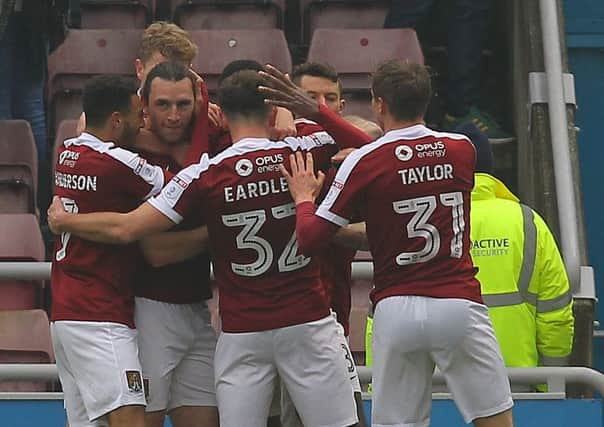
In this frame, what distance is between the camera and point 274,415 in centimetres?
667

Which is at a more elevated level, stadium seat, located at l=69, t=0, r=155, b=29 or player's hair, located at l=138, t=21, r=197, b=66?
stadium seat, located at l=69, t=0, r=155, b=29

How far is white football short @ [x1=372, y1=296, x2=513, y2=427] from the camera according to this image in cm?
615

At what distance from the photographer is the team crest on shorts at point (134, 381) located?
6.29m

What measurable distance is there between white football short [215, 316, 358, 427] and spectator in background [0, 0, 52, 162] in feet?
11.9

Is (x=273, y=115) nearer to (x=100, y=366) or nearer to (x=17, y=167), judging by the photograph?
(x=100, y=366)

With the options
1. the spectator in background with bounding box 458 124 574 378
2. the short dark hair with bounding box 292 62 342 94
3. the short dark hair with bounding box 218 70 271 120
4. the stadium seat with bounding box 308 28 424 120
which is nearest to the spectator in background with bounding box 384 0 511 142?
the stadium seat with bounding box 308 28 424 120

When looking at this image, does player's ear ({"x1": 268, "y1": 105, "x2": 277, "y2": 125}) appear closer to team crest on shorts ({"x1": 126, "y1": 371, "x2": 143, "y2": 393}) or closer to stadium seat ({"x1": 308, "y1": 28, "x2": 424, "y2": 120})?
team crest on shorts ({"x1": 126, "y1": 371, "x2": 143, "y2": 393})

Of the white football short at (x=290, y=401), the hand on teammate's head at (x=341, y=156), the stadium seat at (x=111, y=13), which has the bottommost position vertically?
the white football short at (x=290, y=401)

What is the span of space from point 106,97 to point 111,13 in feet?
13.3

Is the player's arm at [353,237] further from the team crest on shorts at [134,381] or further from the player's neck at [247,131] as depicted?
the team crest on shorts at [134,381]

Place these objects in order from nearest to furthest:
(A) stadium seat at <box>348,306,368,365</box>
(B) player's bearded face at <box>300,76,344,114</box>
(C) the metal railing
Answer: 1. (C) the metal railing
2. (B) player's bearded face at <box>300,76,344,114</box>
3. (A) stadium seat at <box>348,306,368,365</box>

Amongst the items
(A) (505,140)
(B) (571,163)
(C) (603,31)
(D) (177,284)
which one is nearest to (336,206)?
(D) (177,284)

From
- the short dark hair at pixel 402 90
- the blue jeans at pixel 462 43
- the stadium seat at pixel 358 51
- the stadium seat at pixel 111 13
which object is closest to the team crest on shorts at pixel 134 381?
the short dark hair at pixel 402 90

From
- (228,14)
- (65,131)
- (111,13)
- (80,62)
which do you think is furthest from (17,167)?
(228,14)
